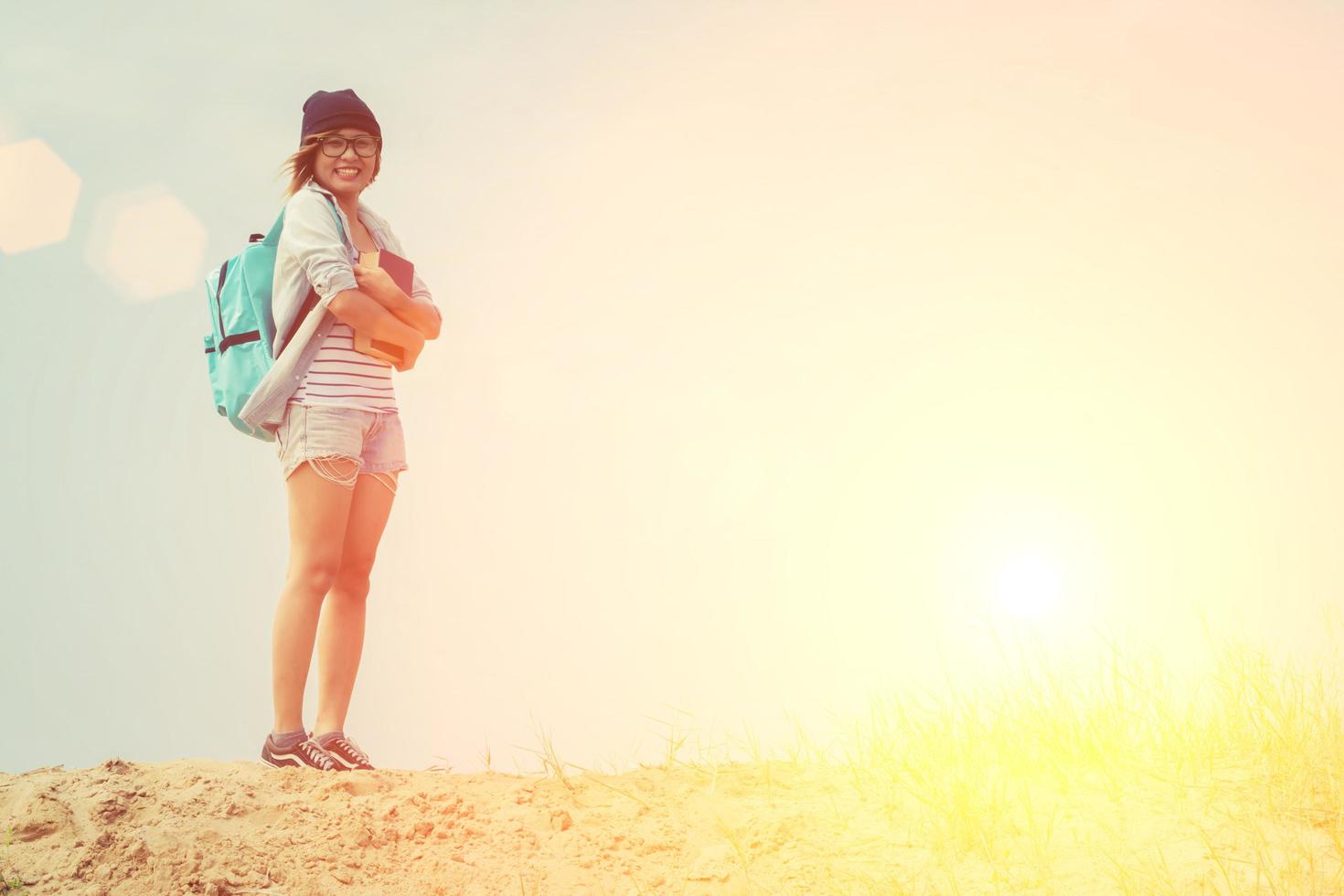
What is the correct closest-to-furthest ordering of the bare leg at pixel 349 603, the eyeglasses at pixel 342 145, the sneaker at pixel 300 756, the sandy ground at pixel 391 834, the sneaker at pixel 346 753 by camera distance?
the sandy ground at pixel 391 834
the sneaker at pixel 300 756
the sneaker at pixel 346 753
the bare leg at pixel 349 603
the eyeglasses at pixel 342 145

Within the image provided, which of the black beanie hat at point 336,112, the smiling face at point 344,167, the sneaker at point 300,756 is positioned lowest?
the sneaker at point 300,756

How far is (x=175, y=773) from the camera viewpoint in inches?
147

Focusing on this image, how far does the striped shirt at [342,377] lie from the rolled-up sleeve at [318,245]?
0.17 metres

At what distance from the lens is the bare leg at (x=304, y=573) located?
3.83m

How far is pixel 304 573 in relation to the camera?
3.90 m

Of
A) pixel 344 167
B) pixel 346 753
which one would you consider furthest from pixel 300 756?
pixel 344 167

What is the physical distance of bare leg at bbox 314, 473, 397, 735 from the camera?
404 cm

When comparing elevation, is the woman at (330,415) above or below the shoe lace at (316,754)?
above

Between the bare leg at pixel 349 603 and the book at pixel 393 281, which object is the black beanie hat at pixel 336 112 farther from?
the bare leg at pixel 349 603

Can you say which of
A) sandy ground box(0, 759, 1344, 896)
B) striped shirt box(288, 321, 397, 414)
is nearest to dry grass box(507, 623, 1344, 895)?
sandy ground box(0, 759, 1344, 896)

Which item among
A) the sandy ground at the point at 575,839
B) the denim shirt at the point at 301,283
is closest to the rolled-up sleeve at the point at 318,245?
the denim shirt at the point at 301,283

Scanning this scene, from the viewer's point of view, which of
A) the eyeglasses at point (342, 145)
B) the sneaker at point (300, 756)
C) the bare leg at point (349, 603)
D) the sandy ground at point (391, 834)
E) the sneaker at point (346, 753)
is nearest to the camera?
the sandy ground at point (391, 834)

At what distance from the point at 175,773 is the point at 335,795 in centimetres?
67

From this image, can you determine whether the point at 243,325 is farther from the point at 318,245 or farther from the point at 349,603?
the point at 349,603
